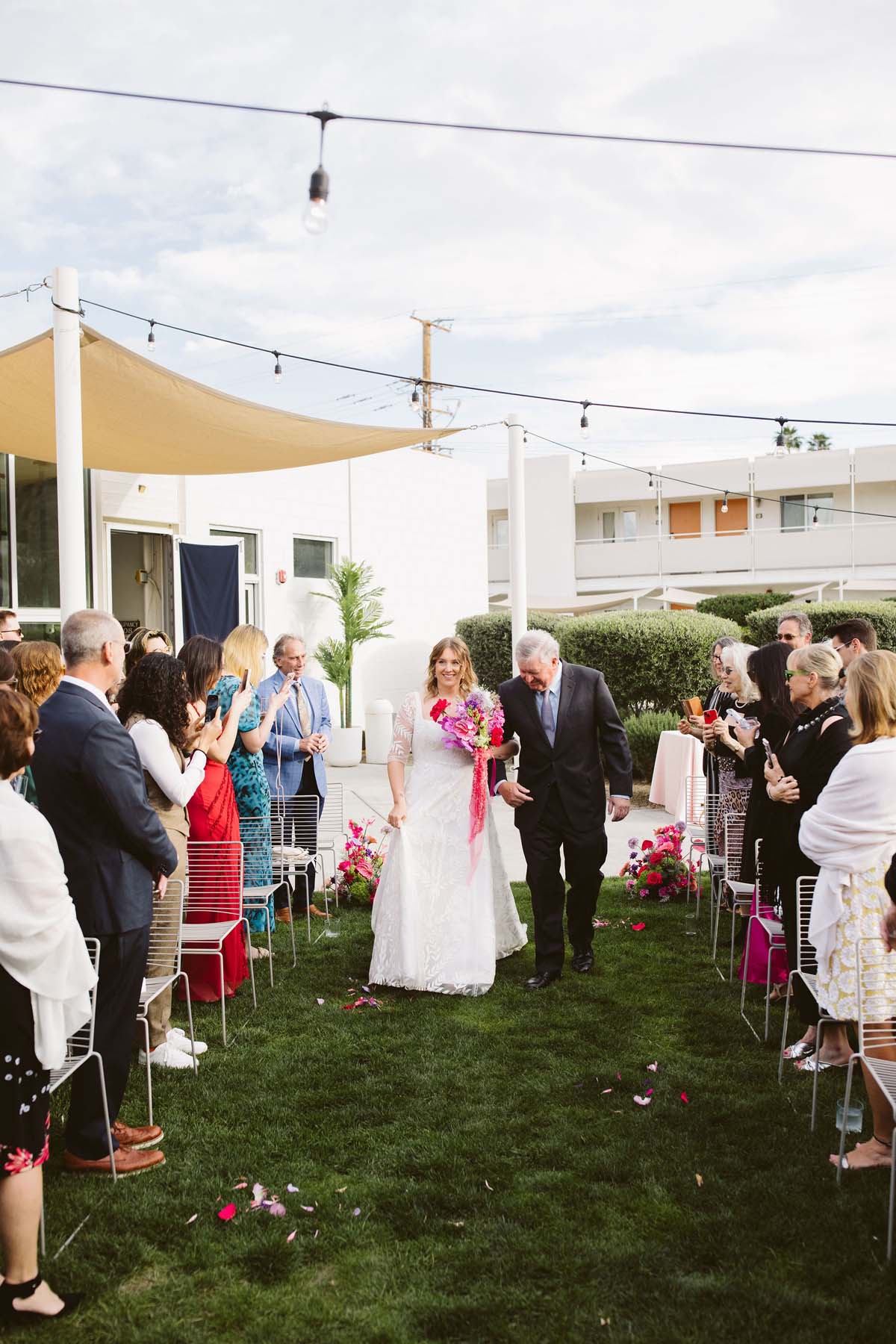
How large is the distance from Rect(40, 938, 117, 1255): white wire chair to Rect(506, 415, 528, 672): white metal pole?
8.30 metres

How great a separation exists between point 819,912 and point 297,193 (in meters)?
4.25

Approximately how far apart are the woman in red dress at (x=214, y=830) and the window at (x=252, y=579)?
9.47m

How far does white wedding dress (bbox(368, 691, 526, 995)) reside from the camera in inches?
221

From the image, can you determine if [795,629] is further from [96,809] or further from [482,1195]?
[96,809]

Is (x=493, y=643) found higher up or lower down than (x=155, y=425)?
lower down

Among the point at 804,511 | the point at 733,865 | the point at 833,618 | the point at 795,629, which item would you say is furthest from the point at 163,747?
the point at 804,511

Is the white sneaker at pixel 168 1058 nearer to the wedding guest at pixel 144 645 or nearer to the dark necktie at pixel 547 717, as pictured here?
the wedding guest at pixel 144 645

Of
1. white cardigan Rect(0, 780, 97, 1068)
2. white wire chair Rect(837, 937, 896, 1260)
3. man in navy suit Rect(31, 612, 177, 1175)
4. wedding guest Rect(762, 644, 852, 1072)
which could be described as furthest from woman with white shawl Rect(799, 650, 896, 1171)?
white cardigan Rect(0, 780, 97, 1068)

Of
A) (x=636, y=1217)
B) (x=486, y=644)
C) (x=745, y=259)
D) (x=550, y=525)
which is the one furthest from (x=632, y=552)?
(x=636, y=1217)

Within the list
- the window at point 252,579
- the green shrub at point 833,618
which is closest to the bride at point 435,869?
the window at point 252,579

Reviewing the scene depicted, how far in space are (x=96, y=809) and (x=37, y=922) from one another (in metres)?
0.80

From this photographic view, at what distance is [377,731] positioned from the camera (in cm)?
1609

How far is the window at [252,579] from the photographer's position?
48.6ft

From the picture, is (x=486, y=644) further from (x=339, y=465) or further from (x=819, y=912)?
(x=819, y=912)
